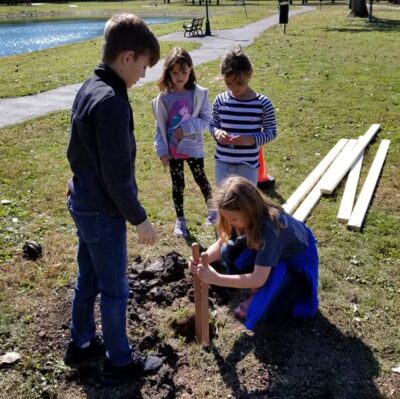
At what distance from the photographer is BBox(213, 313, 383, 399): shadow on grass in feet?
10.4

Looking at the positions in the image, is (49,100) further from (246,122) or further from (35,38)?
(35,38)

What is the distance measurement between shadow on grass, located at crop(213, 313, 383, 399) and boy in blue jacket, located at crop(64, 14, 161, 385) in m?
0.81

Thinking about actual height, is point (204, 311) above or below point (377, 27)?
above

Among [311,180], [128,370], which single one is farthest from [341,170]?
[128,370]

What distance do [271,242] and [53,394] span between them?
1703mm

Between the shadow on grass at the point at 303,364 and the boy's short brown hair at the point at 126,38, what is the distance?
2165mm

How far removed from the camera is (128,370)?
3211mm

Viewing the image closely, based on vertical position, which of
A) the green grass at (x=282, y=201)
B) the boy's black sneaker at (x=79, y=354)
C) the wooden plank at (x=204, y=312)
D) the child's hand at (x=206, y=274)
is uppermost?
the child's hand at (x=206, y=274)

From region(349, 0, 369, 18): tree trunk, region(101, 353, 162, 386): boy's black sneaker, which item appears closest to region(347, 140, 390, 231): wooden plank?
region(101, 353, 162, 386): boy's black sneaker

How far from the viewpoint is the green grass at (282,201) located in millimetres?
3795

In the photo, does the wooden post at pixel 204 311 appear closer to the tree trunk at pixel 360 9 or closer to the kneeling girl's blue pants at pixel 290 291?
the kneeling girl's blue pants at pixel 290 291

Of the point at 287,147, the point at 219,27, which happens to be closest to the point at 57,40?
the point at 219,27

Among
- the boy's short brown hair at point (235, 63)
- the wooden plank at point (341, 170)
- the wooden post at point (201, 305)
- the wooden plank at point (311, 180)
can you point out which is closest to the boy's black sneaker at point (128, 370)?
the wooden post at point (201, 305)

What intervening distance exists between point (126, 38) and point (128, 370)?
6.77ft
